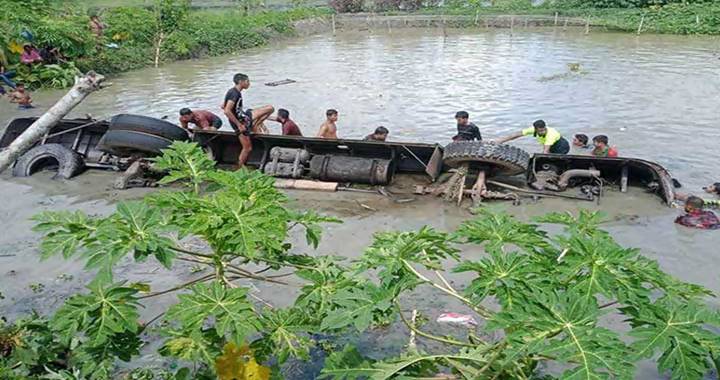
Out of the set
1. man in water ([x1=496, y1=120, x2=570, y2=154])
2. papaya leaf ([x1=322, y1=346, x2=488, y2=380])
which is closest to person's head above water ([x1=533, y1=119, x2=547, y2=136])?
man in water ([x1=496, y1=120, x2=570, y2=154])

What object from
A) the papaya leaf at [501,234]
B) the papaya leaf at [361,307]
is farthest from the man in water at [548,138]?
the papaya leaf at [361,307]

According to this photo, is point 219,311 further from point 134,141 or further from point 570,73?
point 570,73

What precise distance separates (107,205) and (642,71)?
18267 mm

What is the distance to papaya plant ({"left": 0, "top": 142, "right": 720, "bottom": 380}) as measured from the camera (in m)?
3.01

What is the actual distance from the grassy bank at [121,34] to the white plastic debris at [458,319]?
15.0 meters

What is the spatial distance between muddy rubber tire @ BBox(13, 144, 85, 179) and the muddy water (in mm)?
296

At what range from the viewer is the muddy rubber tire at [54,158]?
1143cm

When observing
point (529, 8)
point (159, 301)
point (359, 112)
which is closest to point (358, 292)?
point (159, 301)

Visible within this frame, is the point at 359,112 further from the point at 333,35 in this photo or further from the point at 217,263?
the point at 333,35

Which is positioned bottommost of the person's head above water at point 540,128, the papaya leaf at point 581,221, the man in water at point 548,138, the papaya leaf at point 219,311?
the man in water at point 548,138

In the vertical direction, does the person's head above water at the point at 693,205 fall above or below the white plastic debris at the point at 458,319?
above

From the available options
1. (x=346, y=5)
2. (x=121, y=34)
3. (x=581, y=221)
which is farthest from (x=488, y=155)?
(x=346, y=5)

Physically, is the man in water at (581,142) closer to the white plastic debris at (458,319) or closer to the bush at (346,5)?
the white plastic debris at (458,319)

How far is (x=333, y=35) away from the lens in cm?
3550
